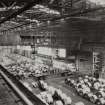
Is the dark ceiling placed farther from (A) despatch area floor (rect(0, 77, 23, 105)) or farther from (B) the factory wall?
(B) the factory wall

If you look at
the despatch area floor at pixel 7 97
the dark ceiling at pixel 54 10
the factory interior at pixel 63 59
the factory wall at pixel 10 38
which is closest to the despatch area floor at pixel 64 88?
the factory interior at pixel 63 59

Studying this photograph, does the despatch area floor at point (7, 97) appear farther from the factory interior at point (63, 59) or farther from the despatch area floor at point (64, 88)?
the despatch area floor at point (64, 88)

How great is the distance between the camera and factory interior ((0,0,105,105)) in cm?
221

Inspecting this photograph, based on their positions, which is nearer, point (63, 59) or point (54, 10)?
point (54, 10)

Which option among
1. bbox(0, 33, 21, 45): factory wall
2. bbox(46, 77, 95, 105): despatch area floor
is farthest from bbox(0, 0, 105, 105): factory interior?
bbox(0, 33, 21, 45): factory wall

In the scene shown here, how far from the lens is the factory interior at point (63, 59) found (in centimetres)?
221

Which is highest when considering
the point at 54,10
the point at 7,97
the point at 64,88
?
the point at 54,10

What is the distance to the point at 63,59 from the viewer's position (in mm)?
5949

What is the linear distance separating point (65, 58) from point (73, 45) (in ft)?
2.03

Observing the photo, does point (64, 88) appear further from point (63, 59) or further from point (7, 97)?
point (63, 59)

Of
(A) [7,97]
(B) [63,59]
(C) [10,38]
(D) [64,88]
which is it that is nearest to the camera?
(A) [7,97]

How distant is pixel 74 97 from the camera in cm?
309

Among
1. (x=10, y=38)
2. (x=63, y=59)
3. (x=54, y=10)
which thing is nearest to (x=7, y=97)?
(x=54, y=10)

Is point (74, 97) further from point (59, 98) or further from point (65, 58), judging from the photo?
point (65, 58)
